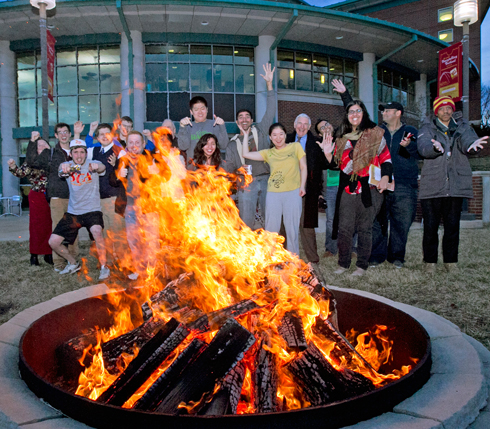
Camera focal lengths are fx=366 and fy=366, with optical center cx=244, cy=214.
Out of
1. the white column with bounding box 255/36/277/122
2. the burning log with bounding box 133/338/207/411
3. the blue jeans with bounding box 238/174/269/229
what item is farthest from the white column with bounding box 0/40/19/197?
the burning log with bounding box 133/338/207/411

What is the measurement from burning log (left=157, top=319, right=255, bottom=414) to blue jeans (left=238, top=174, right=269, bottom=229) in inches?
131

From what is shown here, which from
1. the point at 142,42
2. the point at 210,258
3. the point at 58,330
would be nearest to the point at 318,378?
the point at 210,258

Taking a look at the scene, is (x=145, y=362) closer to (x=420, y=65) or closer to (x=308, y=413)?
(x=308, y=413)

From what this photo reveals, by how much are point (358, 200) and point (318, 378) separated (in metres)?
3.45

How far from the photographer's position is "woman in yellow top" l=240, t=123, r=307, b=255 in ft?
16.8

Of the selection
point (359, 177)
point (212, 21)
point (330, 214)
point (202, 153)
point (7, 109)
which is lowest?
point (330, 214)

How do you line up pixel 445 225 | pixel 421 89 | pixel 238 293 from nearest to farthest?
1. pixel 238 293
2. pixel 445 225
3. pixel 421 89

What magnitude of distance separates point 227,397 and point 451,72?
50.8 feet

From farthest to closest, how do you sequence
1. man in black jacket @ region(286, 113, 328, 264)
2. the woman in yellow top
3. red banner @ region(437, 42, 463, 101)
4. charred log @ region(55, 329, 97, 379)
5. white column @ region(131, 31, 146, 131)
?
white column @ region(131, 31, 146, 131) → red banner @ region(437, 42, 463, 101) → man in black jacket @ region(286, 113, 328, 264) → the woman in yellow top → charred log @ region(55, 329, 97, 379)

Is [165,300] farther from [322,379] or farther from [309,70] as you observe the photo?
[309,70]

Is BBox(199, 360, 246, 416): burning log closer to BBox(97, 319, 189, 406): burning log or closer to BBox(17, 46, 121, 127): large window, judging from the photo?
BBox(97, 319, 189, 406): burning log

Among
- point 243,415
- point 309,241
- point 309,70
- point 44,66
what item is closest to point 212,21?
point 309,70

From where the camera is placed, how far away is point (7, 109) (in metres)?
16.4

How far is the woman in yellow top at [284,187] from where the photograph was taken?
16.8 ft
